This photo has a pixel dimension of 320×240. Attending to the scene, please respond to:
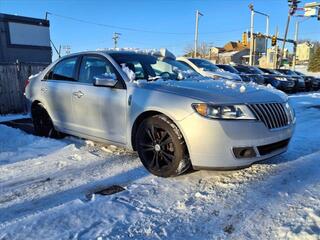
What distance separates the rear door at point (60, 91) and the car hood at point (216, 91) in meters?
1.56

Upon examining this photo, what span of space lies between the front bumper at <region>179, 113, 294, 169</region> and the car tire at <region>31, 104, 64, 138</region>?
328cm

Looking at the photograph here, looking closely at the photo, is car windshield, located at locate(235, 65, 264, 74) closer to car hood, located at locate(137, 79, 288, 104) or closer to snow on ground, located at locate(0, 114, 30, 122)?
snow on ground, located at locate(0, 114, 30, 122)

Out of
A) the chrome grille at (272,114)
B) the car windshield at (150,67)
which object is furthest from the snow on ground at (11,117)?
the chrome grille at (272,114)

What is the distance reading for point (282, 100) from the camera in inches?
171

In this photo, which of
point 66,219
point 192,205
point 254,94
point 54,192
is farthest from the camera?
point 254,94

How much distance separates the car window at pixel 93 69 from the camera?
5.00 meters

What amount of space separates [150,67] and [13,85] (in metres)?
6.05

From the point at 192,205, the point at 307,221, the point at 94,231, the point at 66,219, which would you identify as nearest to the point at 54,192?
the point at 66,219

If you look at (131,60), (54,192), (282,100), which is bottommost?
(54,192)

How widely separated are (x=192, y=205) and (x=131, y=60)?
249 cm

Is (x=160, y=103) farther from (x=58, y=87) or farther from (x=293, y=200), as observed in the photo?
(x=58, y=87)

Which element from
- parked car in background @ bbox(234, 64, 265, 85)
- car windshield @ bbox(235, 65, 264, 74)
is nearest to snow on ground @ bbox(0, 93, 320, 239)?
parked car in background @ bbox(234, 64, 265, 85)

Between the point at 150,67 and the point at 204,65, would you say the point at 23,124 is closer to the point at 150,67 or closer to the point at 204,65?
the point at 150,67

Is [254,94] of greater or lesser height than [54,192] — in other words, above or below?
above
